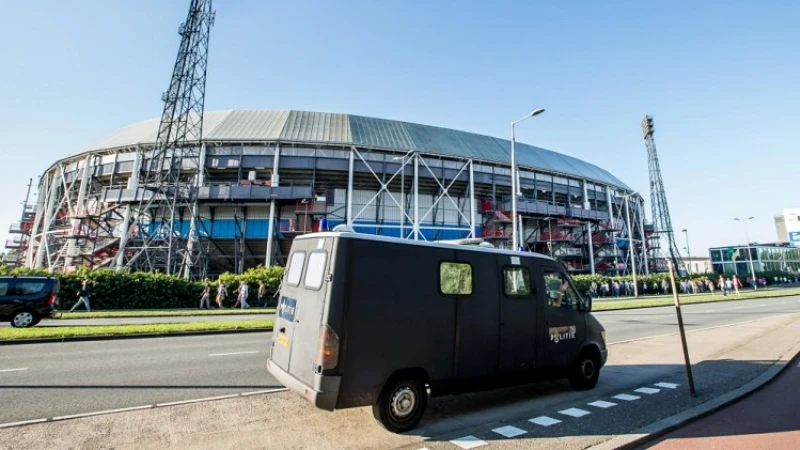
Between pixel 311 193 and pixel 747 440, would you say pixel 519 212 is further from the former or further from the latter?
pixel 747 440

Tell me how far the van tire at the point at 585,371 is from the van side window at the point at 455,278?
259 centimetres

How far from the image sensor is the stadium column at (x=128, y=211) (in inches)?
1352

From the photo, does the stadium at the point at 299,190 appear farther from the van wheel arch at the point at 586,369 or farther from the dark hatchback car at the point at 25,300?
the van wheel arch at the point at 586,369

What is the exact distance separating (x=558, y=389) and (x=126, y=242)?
41.4 m

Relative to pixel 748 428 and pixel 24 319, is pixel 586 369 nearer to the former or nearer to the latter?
pixel 748 428

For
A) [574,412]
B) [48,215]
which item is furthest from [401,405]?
[48,215]

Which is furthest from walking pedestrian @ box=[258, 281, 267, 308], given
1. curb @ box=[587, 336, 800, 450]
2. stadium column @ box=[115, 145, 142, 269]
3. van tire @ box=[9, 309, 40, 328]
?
curb @ box=[587, 336, 800, 450]

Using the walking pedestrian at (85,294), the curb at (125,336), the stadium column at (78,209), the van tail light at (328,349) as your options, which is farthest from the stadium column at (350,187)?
the van tail light at (328,349)

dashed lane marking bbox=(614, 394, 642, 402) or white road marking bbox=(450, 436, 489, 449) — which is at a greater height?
dashed lane marking bbox=(614, 394, 642, 402)

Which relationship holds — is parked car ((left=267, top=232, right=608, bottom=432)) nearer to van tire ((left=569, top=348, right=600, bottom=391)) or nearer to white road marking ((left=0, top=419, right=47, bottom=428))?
van tire ((left=569, top=348, right=600, bottom=391))

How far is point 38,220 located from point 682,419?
2418 inches

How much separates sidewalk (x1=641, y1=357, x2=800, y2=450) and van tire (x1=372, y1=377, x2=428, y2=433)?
257 cm

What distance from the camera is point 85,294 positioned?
18281 mm

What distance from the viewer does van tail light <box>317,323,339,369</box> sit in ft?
12.6
